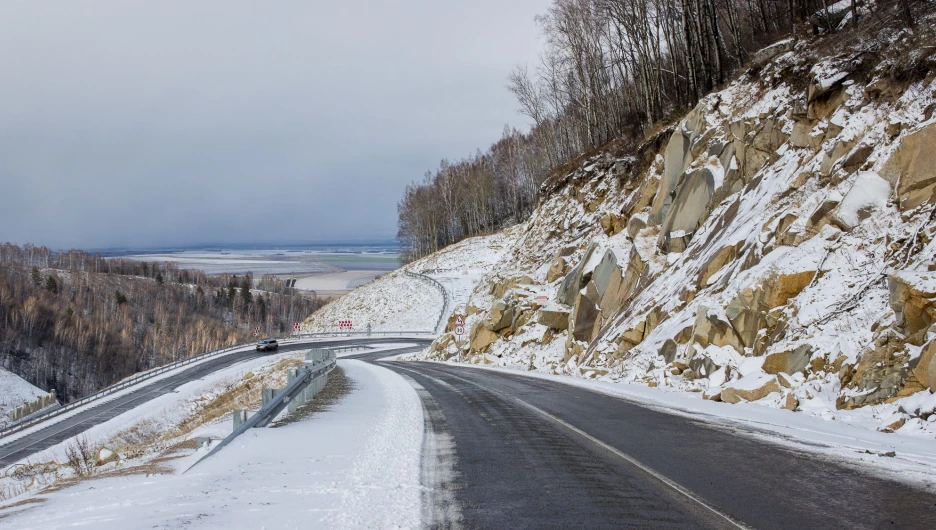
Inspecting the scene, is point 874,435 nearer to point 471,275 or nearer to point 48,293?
point 471,275

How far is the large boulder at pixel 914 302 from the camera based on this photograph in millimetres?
9406

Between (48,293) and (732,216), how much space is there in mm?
159100

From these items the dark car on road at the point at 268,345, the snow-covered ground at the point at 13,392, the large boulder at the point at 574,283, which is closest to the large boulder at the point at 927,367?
the large boulder at the point at 574,283

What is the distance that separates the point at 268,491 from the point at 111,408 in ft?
128

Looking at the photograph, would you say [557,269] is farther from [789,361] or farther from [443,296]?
[443,296]

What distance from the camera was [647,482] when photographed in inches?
249

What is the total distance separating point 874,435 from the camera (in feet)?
27.4

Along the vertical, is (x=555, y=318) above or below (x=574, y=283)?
below

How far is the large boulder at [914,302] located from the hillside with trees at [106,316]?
4836 inches

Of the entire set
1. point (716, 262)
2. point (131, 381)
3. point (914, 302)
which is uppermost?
point (716, 262)

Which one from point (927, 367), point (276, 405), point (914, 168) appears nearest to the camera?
point (927, 367)

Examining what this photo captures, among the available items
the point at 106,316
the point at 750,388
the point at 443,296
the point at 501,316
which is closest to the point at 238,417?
the point at 750,388

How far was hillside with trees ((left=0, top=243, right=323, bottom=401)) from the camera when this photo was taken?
11606 centimetres

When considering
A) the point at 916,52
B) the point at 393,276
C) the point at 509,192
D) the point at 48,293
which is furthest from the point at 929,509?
the point at 48,293
